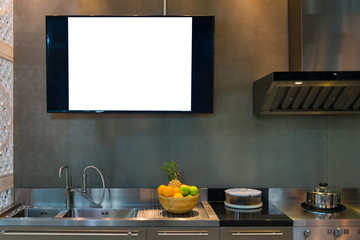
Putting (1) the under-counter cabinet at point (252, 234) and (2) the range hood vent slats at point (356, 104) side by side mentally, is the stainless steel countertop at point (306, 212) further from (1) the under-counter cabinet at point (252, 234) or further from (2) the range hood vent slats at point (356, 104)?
(2) the range hood vent slats at point (356, 104)

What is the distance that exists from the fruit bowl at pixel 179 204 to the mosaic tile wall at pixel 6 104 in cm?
123

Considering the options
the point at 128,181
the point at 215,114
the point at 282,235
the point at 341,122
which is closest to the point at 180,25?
the point at 215,114

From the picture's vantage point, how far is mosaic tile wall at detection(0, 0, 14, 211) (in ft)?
8.06

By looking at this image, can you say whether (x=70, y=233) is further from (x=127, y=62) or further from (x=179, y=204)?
(x=127, y=62)

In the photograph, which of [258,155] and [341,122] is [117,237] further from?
[341,122]

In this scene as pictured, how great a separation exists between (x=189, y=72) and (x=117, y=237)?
52.2 inches

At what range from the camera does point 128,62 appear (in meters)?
2.60

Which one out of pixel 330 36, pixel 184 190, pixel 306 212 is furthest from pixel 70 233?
pixel 330 36

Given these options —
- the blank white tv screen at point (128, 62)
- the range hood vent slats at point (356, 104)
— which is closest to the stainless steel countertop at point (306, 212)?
the range hood vent slats at point (356, 104)

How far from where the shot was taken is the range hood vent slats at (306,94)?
7.06ft

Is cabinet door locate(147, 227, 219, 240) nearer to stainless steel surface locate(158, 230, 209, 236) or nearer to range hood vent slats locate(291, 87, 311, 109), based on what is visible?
stainless steel surface locate(158, 230, 209, 236)

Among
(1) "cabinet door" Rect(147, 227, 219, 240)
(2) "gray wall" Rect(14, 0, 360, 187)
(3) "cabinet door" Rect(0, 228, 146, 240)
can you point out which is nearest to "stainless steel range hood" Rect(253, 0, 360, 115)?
(2) "gray wall" Rect(14, 0, 360, 187)

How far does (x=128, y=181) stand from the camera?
105 inches

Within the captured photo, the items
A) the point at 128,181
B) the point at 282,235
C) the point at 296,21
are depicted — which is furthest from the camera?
the point at 128,181
